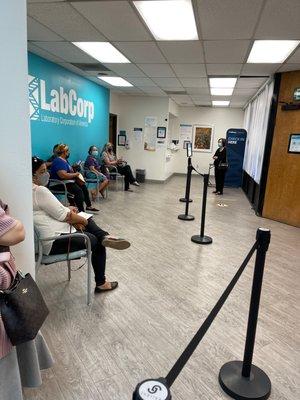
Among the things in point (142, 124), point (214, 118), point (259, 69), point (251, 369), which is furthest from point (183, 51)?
point (214, 118)

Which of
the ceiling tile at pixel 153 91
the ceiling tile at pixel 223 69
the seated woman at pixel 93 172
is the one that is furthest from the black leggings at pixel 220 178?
the seated woman at pixel 93 172

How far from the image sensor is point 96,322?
2285mm

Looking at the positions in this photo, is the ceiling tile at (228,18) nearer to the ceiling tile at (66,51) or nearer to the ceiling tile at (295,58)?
the ceiling tile at (295,58)

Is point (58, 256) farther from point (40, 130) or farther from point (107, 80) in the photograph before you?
point (107, 80)

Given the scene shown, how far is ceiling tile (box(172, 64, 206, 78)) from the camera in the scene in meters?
5.17

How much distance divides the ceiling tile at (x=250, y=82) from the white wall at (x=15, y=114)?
17.7 ft

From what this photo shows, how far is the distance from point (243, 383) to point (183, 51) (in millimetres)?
4106

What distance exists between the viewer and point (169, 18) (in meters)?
3.24

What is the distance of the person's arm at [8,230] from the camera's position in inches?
50.4

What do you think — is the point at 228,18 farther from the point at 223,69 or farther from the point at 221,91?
the point at 221,91

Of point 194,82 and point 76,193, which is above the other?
point 194,82

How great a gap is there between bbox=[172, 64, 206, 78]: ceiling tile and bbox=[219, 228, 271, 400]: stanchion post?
4311mm

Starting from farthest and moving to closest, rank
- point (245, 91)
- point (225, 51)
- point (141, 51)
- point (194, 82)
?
point (245, 91) → point (194, 82) → point (141, 51) → point (225, 51)

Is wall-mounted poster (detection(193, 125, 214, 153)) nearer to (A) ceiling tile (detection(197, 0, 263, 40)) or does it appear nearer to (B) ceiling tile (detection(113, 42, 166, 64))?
(B) ceiling tile (detection(113, 42, 166, 64))
